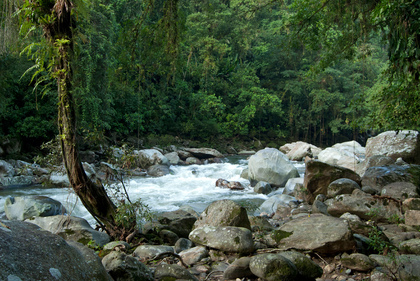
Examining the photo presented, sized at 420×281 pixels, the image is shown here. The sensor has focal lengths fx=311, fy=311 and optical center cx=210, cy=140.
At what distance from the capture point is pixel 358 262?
3383mm

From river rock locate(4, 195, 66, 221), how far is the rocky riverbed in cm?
2

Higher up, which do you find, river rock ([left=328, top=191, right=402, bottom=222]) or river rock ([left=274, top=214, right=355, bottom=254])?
river rock ([left=274, top=214, right=355, bottom=254])

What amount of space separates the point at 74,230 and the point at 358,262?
11.3 feet

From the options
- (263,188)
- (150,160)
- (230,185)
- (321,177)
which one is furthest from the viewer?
(150,160)

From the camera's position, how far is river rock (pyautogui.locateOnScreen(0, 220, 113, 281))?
1334 millimetres

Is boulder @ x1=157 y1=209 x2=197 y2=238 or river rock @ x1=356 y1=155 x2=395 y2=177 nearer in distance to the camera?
boulder @ x1=157 y1=209 x2=197 y2=238

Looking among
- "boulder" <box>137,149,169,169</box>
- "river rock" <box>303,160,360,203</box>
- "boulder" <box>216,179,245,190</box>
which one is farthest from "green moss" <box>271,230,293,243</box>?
"boulder" <box>137,149,169,169</box>

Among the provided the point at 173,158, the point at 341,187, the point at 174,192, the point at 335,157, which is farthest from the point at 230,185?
the point at 173,158

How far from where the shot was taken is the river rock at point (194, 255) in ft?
12.3

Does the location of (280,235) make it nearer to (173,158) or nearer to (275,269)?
(275,269)

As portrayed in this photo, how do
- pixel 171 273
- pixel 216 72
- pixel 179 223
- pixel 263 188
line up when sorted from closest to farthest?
pixel 171 273 → pixel 179 223 → pixel 263 188 → pixel 216 72

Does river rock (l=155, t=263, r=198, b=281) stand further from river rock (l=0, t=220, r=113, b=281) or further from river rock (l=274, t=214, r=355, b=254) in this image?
river rock (l=274, t=214, r=355, b=254)

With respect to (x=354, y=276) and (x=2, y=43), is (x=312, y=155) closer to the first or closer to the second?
(x=354, y=276)

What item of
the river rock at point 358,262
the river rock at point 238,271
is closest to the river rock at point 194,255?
the river rock at point 238,271
